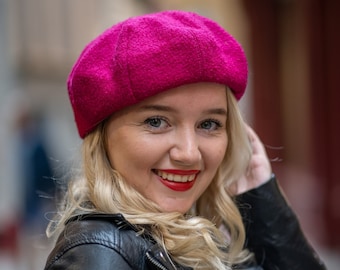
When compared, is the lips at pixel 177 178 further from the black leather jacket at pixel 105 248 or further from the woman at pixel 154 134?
the black leather jacket at pixel 105 248

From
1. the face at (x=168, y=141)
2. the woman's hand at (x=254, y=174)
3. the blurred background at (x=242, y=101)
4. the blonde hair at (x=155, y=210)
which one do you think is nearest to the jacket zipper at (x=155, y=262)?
the blonde hair at (x=155, y=210)

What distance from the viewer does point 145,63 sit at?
7.43 ft

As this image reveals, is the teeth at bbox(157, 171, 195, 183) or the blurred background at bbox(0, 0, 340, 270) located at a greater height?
the teeth at bbox(157, 171, 195, 183)

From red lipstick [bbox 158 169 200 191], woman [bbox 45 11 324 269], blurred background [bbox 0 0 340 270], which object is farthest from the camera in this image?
blurred background [bbox 0 0 340 270]

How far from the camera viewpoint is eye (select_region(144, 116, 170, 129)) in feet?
7.66

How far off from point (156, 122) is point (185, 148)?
0.39ft

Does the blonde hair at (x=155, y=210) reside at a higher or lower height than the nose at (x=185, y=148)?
lower

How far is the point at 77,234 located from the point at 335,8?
26.2ft

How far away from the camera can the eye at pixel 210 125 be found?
7.93ft

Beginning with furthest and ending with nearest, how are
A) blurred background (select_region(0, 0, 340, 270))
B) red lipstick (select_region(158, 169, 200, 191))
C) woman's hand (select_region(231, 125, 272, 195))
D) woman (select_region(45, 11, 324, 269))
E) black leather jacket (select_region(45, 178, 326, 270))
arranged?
1. blurred background (select_region(0, 0, 340, 270))
2. woman's hand (select_region(231, 125, 272, 195))
3. red lipstick (select_region(158, 169, 200, 191))
4. woman (select_region(45, 11, 324, 269))
5. black leather jacket (select_region(45, 178, 326, 270))

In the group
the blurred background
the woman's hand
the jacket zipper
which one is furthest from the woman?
the blurred background

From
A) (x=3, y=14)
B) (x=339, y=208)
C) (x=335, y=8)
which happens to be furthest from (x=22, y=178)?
(x=335, y=8)

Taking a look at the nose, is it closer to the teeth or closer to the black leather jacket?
the teeth

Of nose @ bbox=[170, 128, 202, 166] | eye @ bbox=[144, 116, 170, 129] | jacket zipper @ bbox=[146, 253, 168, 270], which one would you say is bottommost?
jacket zipper @ bbox=[146, 253, 168, 270]
